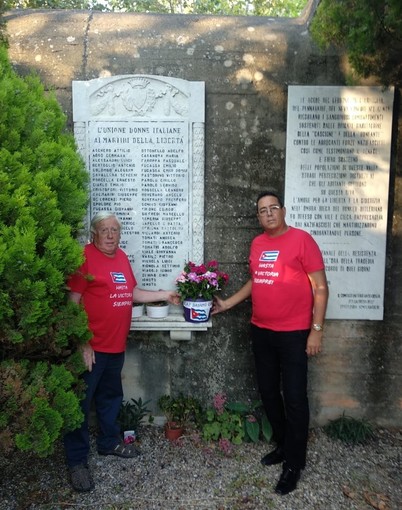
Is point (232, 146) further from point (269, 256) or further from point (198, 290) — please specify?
point (198, 290)

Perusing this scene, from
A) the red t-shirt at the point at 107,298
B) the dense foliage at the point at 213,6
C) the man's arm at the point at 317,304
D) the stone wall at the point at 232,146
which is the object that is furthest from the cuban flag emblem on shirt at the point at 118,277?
the dense foliage at the point at 213,6

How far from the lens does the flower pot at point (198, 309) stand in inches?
141

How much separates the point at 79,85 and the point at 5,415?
2.59 meters

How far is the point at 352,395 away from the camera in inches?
156

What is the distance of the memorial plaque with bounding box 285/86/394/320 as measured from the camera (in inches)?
147

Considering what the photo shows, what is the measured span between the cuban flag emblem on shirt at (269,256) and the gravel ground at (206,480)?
1575 millimetres

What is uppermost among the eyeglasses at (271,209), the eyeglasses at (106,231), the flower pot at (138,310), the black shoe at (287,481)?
the eyeglasses at (271,209)

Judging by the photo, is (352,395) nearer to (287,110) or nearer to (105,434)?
(105,434)

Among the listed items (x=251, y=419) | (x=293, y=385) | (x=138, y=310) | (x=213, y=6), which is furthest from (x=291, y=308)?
(x=213, y=6)

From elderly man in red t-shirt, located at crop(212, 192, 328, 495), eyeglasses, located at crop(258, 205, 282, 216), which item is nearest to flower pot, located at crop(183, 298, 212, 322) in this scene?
elderly man in red t-shirt, located at crop(212, 192, 328, 495)

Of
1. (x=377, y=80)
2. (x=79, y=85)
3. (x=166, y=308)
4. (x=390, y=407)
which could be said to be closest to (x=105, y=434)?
(x=166, y=308)

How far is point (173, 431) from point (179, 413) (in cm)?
15

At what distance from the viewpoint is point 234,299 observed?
3637mm

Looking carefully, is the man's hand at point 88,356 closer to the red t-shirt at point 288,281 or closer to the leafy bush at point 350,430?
the red t-shirt at point 288,281
